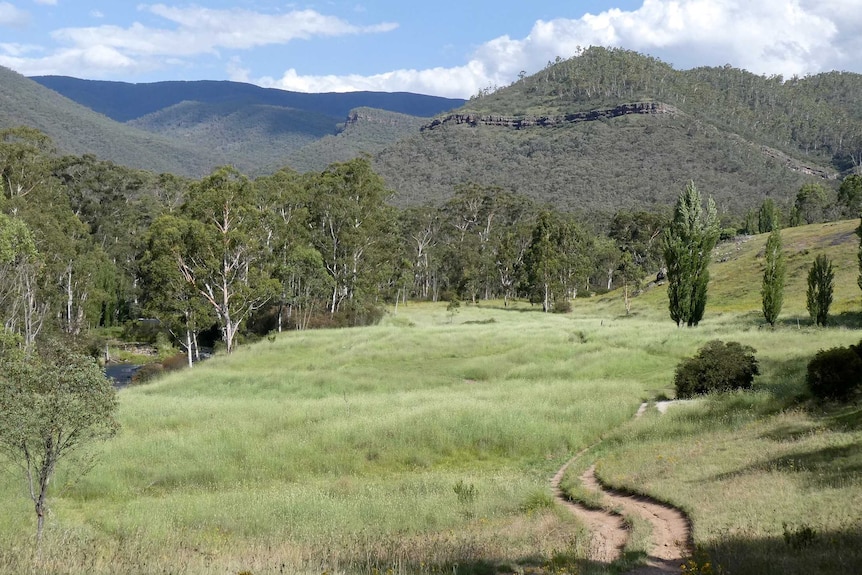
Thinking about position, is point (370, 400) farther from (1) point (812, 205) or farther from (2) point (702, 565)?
(1) point (812, 205)

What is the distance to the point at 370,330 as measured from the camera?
5128cm

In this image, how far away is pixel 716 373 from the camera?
27766 millimetres

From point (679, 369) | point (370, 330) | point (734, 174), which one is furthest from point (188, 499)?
point (734, 174)

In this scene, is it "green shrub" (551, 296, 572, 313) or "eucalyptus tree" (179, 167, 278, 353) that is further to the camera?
"green shrub" (551, 296, 572, 313)

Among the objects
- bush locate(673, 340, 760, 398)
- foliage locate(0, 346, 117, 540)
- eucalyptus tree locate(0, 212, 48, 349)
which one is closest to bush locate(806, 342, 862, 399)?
bush locate(673, 340, 760, 398)

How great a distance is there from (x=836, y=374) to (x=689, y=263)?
30063 mm

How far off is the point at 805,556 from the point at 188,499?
531 inches

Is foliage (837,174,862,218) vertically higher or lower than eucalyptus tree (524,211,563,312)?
higher

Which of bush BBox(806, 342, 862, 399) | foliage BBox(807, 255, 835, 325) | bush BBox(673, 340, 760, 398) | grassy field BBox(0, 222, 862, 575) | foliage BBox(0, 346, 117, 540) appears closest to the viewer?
grassy field BBox(0, 222, 862, 575)

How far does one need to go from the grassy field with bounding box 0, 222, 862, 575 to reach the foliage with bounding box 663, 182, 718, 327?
10063 millimetres

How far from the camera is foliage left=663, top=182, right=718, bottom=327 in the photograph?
50.9m

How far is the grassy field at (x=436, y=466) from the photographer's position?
10.7 meters

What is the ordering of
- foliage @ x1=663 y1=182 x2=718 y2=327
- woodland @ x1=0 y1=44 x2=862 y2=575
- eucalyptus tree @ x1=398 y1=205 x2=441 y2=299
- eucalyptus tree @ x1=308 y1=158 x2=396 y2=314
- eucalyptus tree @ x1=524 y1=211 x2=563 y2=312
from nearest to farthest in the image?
1. woodland @ x1=0 y1=44 x2=862 y2=575
2. foliage @ x1=663 y1=182 x2=718 y2=327
3. eucalyptus tree @ x1=308 y1=158 x2=396 y2=314
4. eucalyptus tree @ x1=524 y1=211 x2=563 y2=312
5. eucalyptus tree @ x1=398 y1=205 x2=441 y2=299

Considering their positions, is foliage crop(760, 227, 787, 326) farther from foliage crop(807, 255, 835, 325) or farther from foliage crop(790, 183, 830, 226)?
foliage crop(790, 183, 830, 226)
